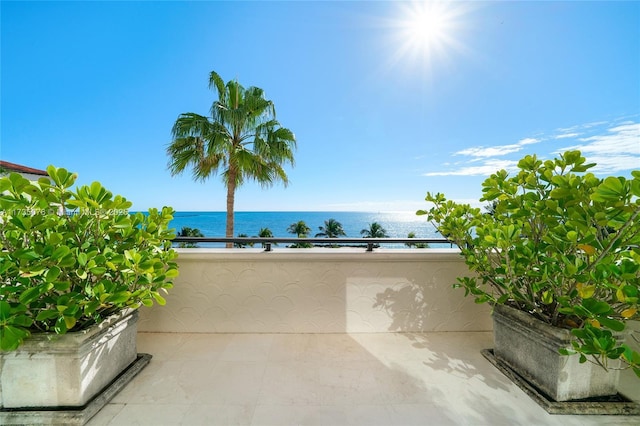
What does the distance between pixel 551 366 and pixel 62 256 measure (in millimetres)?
2282

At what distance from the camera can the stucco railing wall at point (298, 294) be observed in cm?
182

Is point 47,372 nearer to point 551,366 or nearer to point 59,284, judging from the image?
point 59,284

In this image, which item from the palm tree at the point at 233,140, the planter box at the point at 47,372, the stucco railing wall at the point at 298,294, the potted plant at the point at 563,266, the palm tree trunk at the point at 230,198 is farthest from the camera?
the palm tree trunk at the point at 230,198

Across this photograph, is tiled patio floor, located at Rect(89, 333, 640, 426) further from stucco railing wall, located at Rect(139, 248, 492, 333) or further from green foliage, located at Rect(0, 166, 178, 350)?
green foliage, located at Rect(0, 166, 178, 350)

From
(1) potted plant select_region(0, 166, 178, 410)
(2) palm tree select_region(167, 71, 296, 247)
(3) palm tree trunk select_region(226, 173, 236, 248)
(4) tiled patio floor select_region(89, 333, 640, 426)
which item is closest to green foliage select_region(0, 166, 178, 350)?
(1) potted plant select_region(0, 166, 178, 410)

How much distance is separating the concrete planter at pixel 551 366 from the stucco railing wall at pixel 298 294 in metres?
0.58

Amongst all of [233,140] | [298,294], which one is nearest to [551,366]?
[298,294]

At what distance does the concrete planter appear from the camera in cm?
107

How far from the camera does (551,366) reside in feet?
3.61

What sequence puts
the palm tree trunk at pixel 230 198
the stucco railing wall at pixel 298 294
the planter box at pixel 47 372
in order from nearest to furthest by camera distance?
1. the planter box at pixel 47 372
2. the stucco railing wall at pixel 298 294
3. the palm tree trunk at pixel 230 198

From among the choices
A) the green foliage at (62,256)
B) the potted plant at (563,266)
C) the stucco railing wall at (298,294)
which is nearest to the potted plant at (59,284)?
the green foliage at (62,256)

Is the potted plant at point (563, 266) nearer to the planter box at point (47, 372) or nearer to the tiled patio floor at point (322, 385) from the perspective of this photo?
the tiled patio floor at point (322, 385)

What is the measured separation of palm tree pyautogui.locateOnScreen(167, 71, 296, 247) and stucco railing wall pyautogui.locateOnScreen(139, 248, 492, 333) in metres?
4.30

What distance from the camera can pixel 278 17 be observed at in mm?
2646
